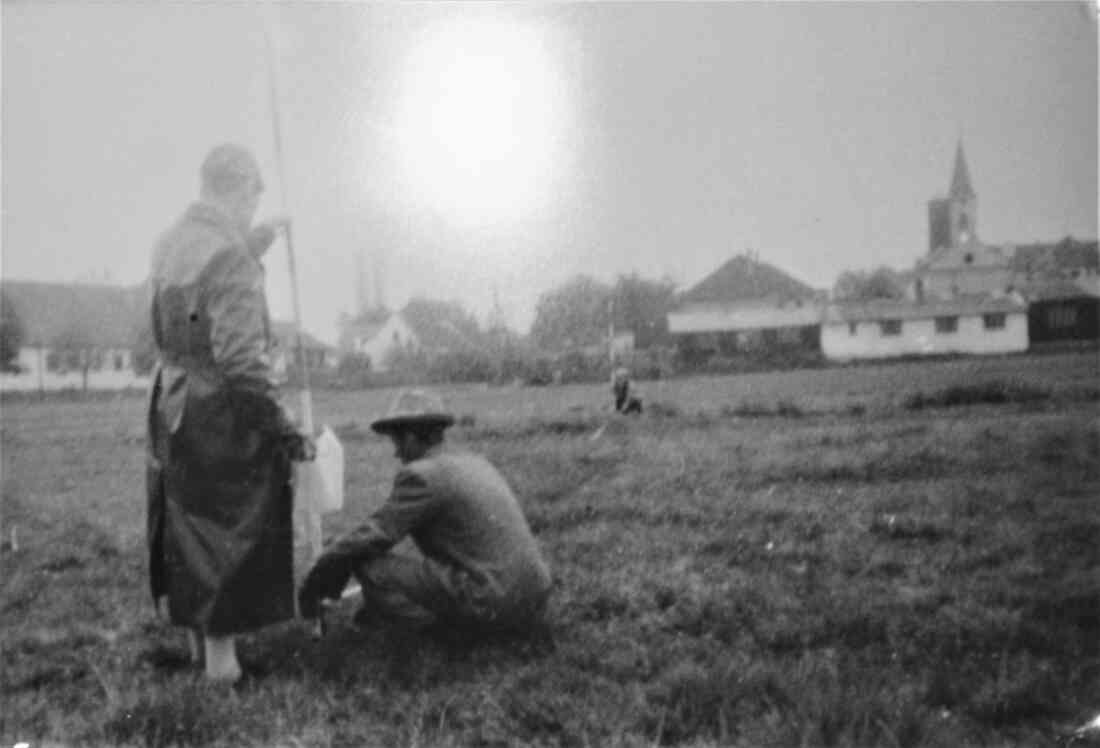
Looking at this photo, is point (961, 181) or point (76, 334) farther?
point (76, 334)

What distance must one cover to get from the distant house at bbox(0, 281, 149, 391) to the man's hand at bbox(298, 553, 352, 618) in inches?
35.1

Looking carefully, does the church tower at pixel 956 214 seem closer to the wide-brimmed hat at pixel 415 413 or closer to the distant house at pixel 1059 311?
the distant house at pixel 1059 311

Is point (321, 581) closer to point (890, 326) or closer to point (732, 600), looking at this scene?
point (732, 600)

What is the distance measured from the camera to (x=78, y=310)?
127 inches

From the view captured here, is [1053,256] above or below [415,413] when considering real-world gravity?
above

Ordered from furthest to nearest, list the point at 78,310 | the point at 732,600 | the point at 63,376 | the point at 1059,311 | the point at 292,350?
the point at 63,376 < the point at 78,310 < the point at 292,350 < the point at 732,600 < the point at 1059,311

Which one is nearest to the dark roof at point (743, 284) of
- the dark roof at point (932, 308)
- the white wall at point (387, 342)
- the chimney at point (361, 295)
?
the dark roof at point (932, 308)

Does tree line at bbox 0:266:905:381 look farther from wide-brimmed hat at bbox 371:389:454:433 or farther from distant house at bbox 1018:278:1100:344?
distant house at bbox 1018:278:1100:344

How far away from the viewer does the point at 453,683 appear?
2.40 metres

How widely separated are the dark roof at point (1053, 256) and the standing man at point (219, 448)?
6.04 ft

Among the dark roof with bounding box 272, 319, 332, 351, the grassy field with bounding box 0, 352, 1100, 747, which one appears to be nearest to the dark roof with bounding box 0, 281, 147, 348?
the dark roof with bounding box 272, 319, 332, 351

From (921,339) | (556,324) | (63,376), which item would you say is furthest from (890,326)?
(63,376)

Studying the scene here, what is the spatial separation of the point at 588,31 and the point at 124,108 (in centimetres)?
152

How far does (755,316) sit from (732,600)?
731 millimetres
